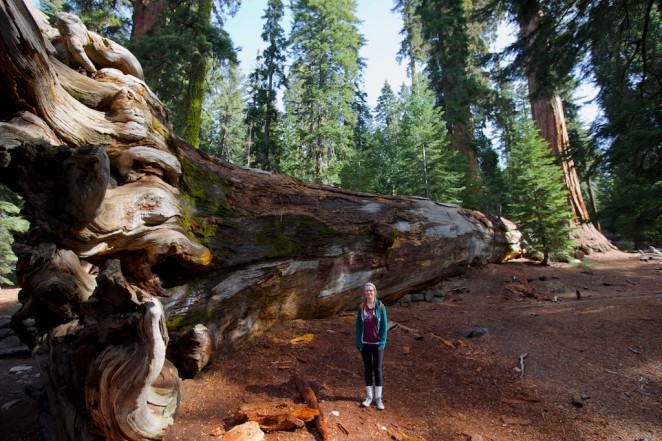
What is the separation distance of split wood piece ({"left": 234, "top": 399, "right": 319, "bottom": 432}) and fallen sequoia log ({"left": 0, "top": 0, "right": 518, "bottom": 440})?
76cm

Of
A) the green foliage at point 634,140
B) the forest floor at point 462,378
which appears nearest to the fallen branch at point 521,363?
the forest floor at point 462,378

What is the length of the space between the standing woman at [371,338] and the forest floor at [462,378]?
327mm

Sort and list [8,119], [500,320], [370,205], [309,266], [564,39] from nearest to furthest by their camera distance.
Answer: [8,119], [309,266], [500,320], [370,205], [564,39]

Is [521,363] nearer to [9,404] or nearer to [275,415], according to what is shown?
[275,415]

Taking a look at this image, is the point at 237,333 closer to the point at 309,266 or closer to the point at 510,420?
the point at 309,266

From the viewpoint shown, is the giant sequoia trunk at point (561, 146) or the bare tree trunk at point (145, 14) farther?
the giant sequoia trunk at point (561, 146)

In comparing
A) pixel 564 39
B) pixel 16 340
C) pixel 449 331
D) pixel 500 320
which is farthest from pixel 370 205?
pixel 16 340

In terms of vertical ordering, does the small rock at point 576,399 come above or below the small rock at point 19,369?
below

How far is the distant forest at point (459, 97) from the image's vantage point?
9.20m

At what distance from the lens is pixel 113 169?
4324 mm

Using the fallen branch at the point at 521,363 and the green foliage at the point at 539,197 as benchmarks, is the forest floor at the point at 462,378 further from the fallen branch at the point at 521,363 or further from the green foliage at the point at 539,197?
the green foliage at the point at 539,197

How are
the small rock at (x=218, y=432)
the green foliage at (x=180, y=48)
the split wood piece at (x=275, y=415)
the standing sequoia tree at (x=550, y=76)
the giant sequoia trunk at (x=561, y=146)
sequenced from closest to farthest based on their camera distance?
the small rock at (x=218, y=432)
the split wood piece at (x=275, y=415)
the standing sequoia tree at (x=550, y=76)
the green foliage at (x=180, y=48)
the giant sequoia trunk at (x=561, y=146)

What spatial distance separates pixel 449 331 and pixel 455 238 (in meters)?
4.15

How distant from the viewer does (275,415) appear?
11.7ft
